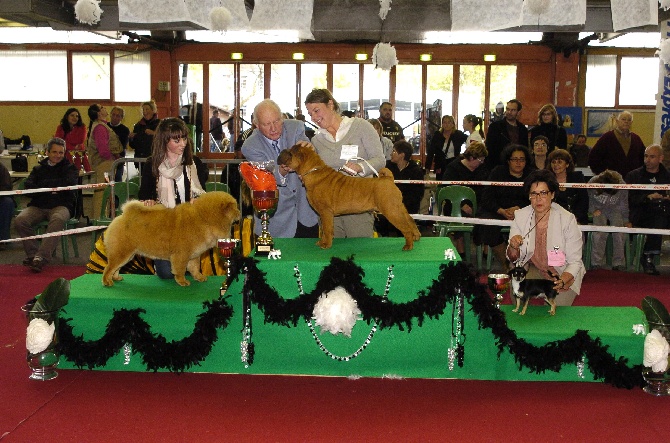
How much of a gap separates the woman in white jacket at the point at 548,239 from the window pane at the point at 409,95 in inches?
495

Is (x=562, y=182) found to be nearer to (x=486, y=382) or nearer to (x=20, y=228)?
(x=486, y=382)

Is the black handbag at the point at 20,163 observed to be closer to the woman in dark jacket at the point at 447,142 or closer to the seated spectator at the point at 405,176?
the woman in dark jacket at the point at 447,142

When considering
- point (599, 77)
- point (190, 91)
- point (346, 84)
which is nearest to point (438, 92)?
point (346, 84)

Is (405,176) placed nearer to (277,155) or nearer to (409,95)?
(277,155)

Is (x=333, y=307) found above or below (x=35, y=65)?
below

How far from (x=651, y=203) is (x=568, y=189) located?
1.10 metres

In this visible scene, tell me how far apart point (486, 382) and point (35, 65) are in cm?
1665

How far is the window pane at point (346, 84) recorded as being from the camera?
1728 centimetres

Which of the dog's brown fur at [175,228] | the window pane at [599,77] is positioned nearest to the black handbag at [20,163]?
the dog's brown fur at [175,228]

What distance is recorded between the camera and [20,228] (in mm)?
7926

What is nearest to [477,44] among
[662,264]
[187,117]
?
[187,117]

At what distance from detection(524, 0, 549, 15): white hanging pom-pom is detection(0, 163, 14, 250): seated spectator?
21.6ft

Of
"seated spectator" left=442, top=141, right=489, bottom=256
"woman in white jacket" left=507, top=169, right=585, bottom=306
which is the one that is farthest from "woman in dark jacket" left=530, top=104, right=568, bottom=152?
"woman in white jacket" left=507, top=169, right=585, bottom=306

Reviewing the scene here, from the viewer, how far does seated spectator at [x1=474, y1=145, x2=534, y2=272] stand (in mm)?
7266
